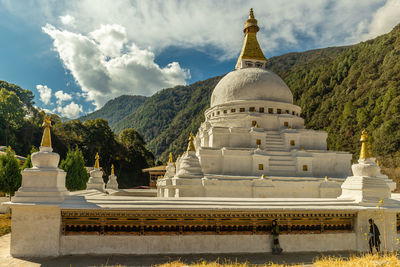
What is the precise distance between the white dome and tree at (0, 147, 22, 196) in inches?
614

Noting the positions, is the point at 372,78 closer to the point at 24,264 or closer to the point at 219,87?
the point at 219,87

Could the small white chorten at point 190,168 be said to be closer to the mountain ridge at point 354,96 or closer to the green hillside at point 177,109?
the mountain ridge at point 354,96

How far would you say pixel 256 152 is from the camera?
1923 centimetres

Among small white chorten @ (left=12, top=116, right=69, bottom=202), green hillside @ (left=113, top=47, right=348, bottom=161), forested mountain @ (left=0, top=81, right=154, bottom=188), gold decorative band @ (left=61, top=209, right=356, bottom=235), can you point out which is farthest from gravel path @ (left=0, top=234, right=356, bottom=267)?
green hillside @ (left=113, top=47, right=348, bottom=161)

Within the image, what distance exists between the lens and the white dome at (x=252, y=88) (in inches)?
901

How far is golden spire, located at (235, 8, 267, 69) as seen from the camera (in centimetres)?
2614

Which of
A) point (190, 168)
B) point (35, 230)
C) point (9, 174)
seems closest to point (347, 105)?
point (190, 168)

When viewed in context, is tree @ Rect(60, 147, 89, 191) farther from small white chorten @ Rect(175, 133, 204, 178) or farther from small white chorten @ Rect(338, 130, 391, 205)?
small white chorten @ Rect(338, 130, 391, 205)

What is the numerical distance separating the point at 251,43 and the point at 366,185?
64.4 feet

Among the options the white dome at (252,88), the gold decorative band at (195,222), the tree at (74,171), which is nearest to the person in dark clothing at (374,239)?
the gold decorative band at (195,222)

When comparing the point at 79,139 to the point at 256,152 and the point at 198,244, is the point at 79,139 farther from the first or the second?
the point at 198,244

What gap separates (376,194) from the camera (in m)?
9.56

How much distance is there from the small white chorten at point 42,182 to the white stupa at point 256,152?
8.22 metres

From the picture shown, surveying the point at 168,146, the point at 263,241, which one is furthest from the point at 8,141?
the point at 168,146
